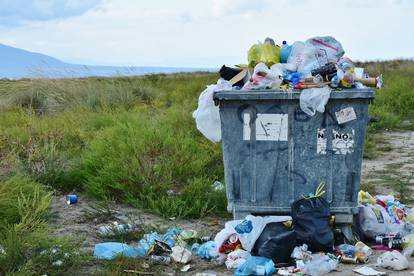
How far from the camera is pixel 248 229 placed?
15.0 feet

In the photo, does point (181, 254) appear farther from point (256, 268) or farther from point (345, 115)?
point (345, 115)

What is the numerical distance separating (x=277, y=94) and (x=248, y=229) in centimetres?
105

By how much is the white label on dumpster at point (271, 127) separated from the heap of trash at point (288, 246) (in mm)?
527

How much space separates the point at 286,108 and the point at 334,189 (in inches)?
29.4

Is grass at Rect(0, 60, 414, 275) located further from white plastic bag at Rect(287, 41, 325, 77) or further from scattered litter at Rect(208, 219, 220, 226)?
white plastic bag at Rect(287, 41, 325, 77)

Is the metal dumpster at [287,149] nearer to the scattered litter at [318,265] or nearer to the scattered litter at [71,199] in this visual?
the scattered litter at [318,265]

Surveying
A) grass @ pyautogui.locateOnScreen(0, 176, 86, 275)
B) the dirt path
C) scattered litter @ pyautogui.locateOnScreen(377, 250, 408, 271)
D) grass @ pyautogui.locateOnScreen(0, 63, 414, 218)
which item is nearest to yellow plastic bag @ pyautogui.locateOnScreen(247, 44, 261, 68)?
grass @ pyautogui.locateOnScreen(0, 63, 414, 218)

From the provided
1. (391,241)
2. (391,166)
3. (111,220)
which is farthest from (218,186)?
(391,166)

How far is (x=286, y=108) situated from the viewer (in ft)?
15.6

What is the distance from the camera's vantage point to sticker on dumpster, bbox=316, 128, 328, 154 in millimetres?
4735

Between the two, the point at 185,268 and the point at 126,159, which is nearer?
the point at 185,268

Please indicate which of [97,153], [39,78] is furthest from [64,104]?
[97,153]

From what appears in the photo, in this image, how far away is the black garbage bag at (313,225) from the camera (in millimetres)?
4457

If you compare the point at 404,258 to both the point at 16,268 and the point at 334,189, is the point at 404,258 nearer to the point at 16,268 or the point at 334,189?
the point at 334,189
